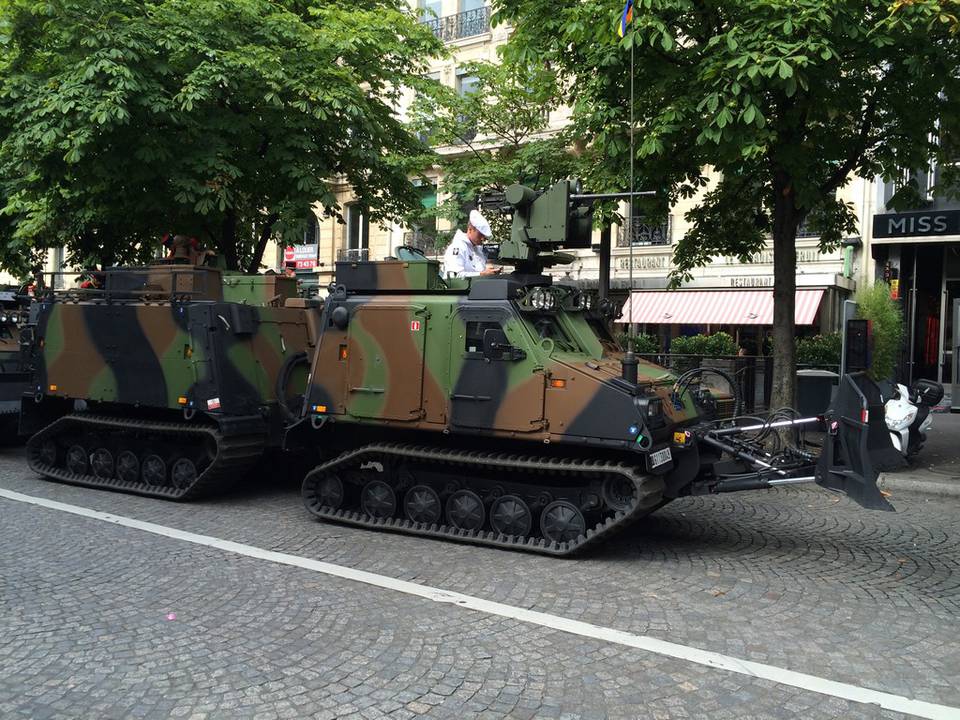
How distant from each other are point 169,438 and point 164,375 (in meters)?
0.75

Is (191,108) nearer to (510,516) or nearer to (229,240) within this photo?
(229,240)

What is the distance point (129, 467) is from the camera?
32.3 ft

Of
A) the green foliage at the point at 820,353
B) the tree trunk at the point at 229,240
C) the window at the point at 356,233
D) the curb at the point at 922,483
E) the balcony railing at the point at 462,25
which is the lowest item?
the curb at the point at 922,483

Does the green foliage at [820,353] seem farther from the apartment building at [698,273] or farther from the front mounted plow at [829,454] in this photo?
the front mounted plow at [829,454]

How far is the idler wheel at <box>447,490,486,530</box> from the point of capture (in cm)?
757

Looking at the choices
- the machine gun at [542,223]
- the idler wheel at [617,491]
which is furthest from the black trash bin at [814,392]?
the idler wheel at [617,491]

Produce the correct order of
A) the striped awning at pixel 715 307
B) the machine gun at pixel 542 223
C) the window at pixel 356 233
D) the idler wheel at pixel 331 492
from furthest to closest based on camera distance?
the window at pixel 356 233 → the striped awning at pixel 715 307 → the idler wheel at pixel 331 492 → the machine gun at pixel 542 223

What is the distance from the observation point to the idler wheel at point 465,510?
757cm

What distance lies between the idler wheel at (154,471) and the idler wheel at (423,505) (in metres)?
3.24

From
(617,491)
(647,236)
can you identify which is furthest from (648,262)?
(617,491)

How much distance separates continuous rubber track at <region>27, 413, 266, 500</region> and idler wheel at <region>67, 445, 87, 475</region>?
0.06 m

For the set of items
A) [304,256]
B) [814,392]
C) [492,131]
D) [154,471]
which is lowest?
[154,471]

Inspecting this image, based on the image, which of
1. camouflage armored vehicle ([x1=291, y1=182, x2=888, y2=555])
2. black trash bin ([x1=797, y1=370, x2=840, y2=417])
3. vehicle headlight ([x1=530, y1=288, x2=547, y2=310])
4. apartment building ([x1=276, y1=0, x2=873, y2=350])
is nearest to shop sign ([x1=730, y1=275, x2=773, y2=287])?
apartment building ([x1=276, y1=0, x2=873, y2=350])

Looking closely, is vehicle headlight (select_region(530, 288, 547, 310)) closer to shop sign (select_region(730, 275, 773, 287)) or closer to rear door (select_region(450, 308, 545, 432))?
rear door (select_region(450, 308, 545, 432))
